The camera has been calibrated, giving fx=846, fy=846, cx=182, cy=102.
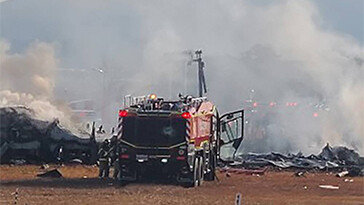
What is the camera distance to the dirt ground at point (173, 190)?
21.9 m

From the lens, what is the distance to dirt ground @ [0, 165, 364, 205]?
21.9 m

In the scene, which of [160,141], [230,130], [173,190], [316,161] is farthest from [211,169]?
[316,161]

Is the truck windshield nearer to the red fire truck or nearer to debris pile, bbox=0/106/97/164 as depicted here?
the red fire truck

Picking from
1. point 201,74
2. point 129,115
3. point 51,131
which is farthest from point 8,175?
point 201,74

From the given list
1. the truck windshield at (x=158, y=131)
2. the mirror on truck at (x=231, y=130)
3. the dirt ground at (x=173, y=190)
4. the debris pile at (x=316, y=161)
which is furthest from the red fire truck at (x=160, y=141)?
the debris pile at (x=316, y=161)

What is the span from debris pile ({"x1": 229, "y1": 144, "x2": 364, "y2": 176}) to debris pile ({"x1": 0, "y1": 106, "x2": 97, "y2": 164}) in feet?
21.4

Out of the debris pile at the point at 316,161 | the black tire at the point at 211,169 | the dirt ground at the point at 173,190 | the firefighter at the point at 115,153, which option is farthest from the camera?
the debris pile at the point at 316,161

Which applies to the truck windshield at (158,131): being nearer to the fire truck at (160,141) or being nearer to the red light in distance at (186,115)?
the fire truck at (160,141)

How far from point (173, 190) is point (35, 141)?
10.1 m

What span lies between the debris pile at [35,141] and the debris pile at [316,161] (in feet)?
21.4

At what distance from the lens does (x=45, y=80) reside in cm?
4888

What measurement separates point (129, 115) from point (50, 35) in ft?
249

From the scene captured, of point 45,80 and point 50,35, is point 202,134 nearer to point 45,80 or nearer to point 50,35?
point 45,80

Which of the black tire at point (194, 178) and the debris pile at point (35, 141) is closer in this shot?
the black tire at point (194, 178)
